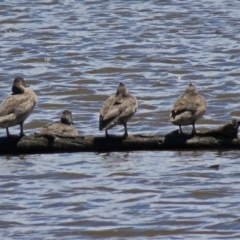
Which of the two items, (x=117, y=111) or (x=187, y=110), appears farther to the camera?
(x=117, y=111)

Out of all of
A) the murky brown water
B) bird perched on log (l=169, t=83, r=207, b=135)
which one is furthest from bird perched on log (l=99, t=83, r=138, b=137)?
bird perched on log (l=169, t=83, r=207, b=135)

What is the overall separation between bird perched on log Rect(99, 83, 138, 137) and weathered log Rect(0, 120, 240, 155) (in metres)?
0.48

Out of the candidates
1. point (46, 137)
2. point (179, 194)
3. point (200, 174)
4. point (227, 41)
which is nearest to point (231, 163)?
point (200, 174)

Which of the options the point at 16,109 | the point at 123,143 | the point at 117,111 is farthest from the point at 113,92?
the point at 123,143

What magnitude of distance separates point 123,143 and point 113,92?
5119mm

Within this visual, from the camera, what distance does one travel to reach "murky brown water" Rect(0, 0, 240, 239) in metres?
9.93

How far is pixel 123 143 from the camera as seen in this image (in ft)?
38.2

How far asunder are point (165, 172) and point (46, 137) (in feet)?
4.79

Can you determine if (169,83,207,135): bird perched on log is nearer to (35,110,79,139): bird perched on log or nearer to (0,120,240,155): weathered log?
(0,120,240,155): weathered log

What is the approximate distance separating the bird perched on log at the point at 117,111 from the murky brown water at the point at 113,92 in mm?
418

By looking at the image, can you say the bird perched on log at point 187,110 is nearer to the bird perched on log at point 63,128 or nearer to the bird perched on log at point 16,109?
the bird perched on log at point 63,128

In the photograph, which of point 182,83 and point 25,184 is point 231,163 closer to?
point 25,184

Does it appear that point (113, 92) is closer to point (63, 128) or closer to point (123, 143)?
point (63, 128)

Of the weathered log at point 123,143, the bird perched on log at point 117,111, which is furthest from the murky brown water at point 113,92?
the bird perched on log at point 117,111
